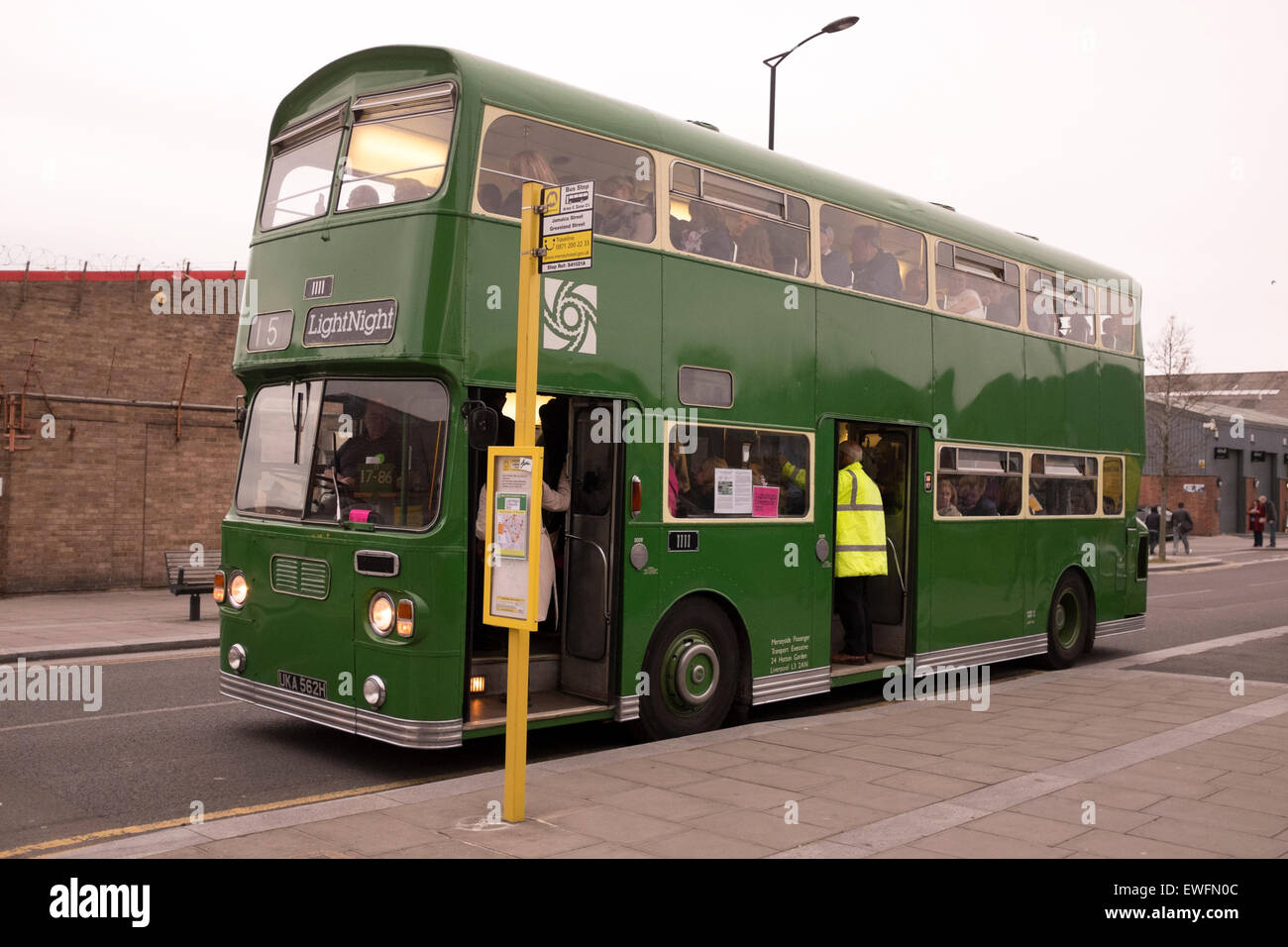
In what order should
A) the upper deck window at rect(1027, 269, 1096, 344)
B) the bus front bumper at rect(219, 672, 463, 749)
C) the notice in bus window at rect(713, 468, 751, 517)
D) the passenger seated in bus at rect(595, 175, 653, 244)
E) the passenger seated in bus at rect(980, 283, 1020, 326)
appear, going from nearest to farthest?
the bus front bumper at rect(219, 672, 463, 749) < the passenger seated in bus at rect(595, 175, 653, 244) < the notice in bus window at rect(713, 468, 751, 517) < the passenger seated in bus at rect(980, 283, 1020, 326) < the upper deck window at rect(1027, 269, 1096, 344)

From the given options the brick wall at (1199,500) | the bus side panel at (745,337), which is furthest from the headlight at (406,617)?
the brick wall at (1199,500)

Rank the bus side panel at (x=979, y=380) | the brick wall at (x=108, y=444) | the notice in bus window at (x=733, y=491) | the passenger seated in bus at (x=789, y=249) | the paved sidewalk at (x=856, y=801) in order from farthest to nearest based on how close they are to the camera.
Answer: the brick wall at (x=108, y=444) < the bus side panel at (x=979, y=380) < the passenger seated in bus at (x=789, y=249) < the notice in bus window at (x=733, y=491) < the paved sidewalk at (x=856, y=801)

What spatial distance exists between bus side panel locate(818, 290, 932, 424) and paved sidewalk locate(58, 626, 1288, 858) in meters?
2.60

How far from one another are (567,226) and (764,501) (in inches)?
140

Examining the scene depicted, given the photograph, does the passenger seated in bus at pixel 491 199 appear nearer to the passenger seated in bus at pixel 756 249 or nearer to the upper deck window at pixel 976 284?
the passenger seated in bus at pixel 756 249

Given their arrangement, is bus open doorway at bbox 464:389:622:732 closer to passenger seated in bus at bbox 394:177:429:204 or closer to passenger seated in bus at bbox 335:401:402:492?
passenger seated in bus at bbox 335:401:402:492

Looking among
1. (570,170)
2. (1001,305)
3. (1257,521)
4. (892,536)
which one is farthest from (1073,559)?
(1257,521)

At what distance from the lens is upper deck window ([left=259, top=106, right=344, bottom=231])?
769 cm

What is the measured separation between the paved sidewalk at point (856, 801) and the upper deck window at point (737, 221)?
3490 mm

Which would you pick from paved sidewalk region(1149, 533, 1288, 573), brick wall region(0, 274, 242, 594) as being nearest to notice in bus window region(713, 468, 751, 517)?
brick wall region(0, 274, 242, 594)

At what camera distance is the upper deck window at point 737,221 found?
327 inches

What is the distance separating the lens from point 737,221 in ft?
28.6
